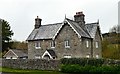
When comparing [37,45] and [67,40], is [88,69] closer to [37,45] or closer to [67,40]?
[67,40]

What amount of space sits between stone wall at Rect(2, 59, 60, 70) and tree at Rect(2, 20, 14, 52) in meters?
39.3

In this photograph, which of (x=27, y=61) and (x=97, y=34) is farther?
(x=97, y=34)

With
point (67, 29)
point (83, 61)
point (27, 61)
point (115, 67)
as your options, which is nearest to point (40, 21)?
point (67, 29)

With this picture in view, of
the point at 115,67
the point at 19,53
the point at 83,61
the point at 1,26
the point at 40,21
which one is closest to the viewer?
the point at 115,67

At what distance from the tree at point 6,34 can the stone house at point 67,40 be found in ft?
104

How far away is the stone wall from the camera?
45.7 metres

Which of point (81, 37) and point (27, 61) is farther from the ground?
point (81, 37)

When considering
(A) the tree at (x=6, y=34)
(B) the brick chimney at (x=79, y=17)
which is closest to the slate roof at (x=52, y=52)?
(B) the brick chimney at (x=79, y=17)

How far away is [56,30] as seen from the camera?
56.9m

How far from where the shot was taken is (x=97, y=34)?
5716 cm

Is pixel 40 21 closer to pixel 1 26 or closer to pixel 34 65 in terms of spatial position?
pixel 34 65

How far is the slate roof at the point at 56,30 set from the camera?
2056 inches

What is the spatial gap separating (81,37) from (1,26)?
1776 inches

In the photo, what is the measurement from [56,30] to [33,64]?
1165 centimetres
